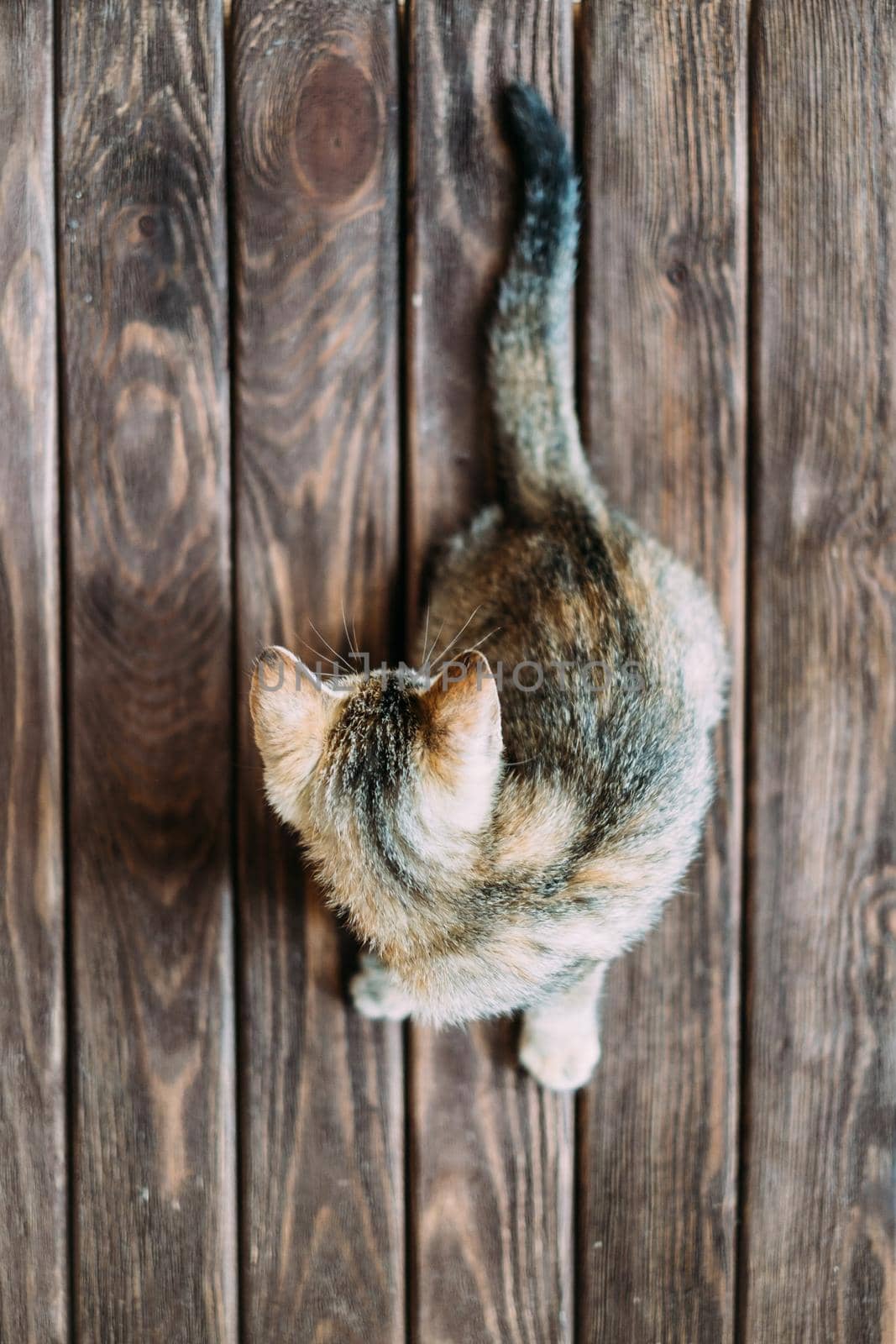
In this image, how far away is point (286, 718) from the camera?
91 centimetres

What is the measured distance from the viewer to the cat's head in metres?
0.85

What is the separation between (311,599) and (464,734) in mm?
487

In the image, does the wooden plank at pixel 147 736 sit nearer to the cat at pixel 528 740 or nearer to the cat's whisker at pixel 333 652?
the cat's whisker at pixel 333 652

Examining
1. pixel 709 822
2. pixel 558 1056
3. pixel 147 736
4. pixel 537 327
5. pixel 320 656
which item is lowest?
pixel 558 1056

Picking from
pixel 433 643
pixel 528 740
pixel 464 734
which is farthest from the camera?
pixel 433 643

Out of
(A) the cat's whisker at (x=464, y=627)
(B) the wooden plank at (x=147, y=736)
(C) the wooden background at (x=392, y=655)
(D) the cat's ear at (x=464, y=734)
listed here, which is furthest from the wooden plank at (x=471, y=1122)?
(D) the cat's ear at (x=464, y=734)

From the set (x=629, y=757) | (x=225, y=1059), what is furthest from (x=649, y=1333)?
(x=629, y=757)

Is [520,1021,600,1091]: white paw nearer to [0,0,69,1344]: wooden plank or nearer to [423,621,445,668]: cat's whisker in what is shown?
[423,621,445,668]: cat's whisker

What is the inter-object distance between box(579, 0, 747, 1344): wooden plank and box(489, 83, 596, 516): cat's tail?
0.21 feet

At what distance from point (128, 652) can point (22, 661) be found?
156mm

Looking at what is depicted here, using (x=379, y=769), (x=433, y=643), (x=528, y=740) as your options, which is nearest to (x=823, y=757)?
(x=528, y=740)

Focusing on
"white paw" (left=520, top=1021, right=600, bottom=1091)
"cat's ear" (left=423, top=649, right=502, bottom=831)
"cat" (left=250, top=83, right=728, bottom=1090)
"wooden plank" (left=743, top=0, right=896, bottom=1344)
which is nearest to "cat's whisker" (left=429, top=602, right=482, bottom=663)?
"cat" (left=250, top=83, right=728, bottom=1090)

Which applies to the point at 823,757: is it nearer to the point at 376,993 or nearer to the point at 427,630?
the point at 427,630

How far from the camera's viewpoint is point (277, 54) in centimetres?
120
